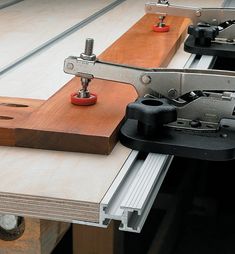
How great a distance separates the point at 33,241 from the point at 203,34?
927mm

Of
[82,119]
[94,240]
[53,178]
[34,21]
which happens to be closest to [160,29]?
[34,21]

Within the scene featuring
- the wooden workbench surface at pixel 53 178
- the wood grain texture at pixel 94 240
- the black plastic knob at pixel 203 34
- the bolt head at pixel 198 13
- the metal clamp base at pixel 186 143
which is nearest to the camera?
the wooden workbench surface at pixel 53 178

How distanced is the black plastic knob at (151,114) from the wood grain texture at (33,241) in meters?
0.21

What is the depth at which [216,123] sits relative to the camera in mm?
1162

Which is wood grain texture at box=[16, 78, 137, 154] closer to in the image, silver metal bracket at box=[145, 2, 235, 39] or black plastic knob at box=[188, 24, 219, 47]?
black plastic knob at box=[188, 24, 219, 47]

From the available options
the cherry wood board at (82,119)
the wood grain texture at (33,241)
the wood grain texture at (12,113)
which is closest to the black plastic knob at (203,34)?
the cherry wood board at (82,119)

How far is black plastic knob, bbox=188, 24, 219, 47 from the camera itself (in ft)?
5.70

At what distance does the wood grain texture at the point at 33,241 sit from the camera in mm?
964

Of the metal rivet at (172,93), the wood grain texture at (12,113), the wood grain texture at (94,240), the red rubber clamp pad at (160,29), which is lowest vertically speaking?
the wood grain texture at (94,240)

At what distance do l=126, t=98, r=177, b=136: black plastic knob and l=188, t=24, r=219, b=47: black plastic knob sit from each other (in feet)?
2.18

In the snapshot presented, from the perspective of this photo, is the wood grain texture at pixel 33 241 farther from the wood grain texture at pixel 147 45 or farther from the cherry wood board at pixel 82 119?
the wood grain texture at pixel 147 45

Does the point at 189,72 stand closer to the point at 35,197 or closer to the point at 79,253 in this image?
the point at 35,197

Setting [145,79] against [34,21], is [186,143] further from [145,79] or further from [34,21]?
[34,21]

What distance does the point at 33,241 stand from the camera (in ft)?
3.18
